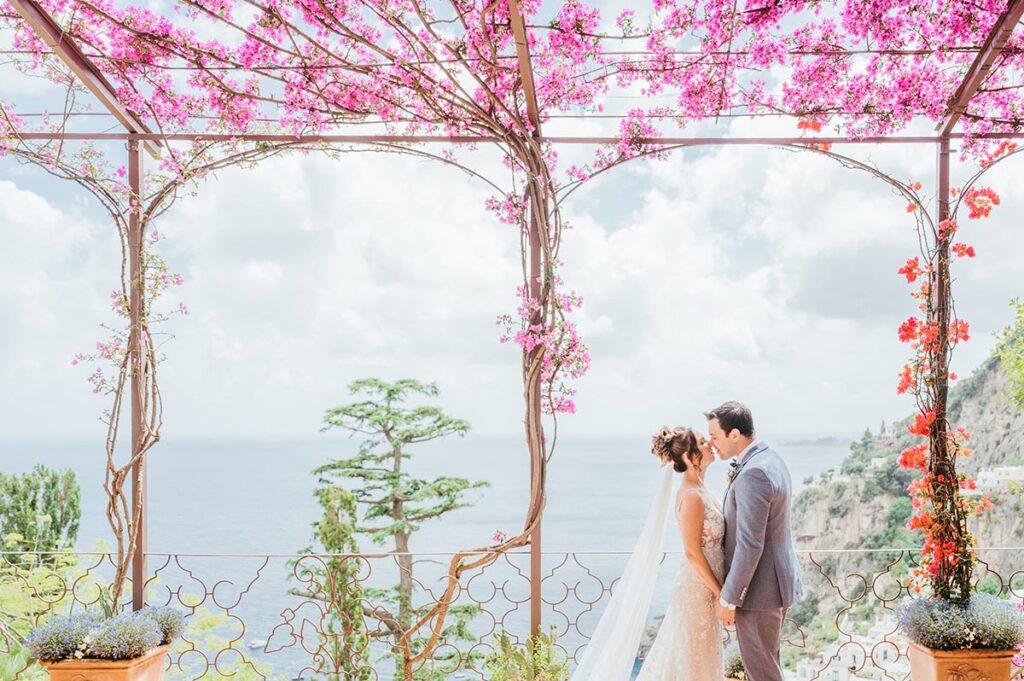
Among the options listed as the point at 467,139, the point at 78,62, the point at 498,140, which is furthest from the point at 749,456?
the point at 78,62

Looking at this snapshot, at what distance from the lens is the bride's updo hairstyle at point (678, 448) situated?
141 inches

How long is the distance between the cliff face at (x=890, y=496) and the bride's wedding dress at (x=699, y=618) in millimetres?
6547

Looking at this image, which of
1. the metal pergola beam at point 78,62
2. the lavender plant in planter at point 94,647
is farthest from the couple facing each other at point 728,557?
the metal pergola beam at point 78,62

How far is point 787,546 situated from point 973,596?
1323 mm

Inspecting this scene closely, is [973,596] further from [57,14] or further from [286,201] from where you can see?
[286,201]

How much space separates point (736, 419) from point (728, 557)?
1.97 feet

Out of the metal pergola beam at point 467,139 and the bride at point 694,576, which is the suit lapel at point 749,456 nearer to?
the bride at point 694,576

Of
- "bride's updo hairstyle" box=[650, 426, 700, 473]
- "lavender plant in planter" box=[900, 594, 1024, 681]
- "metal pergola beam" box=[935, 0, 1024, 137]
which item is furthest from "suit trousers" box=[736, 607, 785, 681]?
"metal pergola beam" box=[935, 0, 1024, 137]

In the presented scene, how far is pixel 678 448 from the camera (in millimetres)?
3572

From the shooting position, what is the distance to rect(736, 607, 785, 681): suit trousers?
337 centimetres

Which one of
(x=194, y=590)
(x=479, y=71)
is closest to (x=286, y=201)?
(x=194, y=590)

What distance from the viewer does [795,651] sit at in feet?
36.9

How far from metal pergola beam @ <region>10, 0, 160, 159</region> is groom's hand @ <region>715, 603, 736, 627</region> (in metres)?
3.58

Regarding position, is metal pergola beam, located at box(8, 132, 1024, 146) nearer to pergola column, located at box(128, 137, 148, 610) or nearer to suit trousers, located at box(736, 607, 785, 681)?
pergola column, located at box(128, 137, 148, 610)
